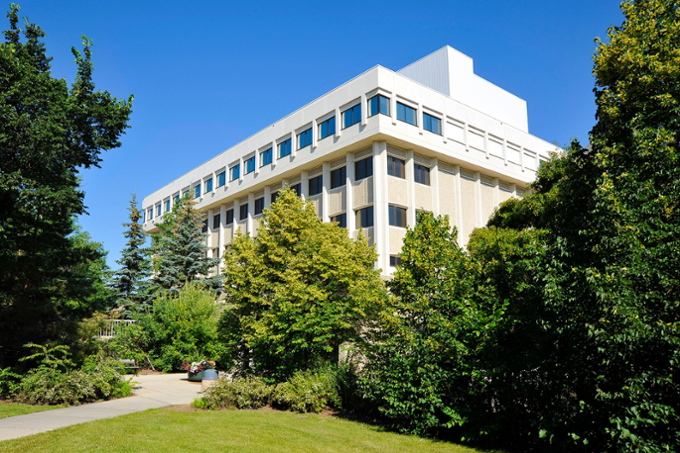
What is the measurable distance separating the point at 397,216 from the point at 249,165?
662 inches

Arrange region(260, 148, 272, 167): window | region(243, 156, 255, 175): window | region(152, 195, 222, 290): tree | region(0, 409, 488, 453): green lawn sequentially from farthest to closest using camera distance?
region(243, 156, 255, 175): window, region(260, 148, 272, 167): window, region(152, 195, 222, 290): tree, region(0, 409, 488, 453): green lawn

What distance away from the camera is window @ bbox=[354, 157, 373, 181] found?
29.7 m

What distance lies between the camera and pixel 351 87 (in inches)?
1198

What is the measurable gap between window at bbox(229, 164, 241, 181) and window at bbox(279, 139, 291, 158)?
6803 mm

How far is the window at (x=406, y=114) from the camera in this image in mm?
29516

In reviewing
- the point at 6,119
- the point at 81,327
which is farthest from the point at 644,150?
the point at 81,327

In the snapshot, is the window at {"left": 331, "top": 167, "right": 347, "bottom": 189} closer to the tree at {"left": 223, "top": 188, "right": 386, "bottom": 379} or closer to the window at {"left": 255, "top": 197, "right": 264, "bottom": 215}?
the window at {"left": 255, "top": 197, "right": 264, "bottom": 215}

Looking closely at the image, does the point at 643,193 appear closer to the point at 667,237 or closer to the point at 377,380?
the point at 667,237

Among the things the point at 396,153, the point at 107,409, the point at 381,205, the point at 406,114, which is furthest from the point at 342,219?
the point at 107,409

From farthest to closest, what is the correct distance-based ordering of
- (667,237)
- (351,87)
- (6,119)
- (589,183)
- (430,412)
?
(351,87)
(6,119)
(430,412)
(589,183)
(667,237)

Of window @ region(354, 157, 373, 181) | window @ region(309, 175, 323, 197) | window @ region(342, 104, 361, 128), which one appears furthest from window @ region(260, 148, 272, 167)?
window @ region(354, 157, 373, 181)

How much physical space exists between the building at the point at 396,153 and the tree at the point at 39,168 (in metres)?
15.5

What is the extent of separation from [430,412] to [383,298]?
270 centimetres

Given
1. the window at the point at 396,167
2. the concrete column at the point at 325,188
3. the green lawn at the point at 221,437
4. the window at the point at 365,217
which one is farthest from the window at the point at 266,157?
the green lawn at the point at 221,437
